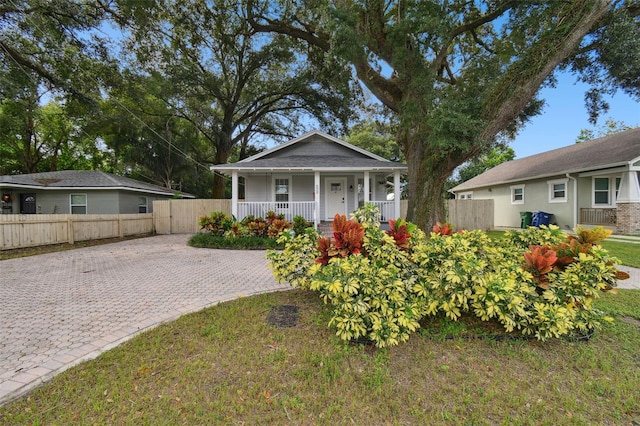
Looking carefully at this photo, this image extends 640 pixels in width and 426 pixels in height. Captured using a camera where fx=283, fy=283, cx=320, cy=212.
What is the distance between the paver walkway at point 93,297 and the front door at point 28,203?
9358mm

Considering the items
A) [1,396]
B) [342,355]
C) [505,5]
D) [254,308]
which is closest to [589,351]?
[342,355]

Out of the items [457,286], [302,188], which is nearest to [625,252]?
[457,286]

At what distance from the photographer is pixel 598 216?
1305cm

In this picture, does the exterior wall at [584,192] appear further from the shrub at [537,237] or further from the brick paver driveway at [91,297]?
the brick paver driveway at [91,297]

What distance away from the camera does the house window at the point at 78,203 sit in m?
15.1

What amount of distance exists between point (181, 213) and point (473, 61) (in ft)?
51.7

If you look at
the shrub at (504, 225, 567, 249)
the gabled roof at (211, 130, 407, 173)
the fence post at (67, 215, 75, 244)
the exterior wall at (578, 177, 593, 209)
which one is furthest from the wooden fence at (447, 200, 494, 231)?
the fence post at (67, 215, 75, 244)

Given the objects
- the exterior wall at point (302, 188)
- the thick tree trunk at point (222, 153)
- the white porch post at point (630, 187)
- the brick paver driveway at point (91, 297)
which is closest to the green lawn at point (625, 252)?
the white porch post at point (630, 187)

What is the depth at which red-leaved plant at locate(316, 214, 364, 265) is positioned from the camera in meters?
3.59

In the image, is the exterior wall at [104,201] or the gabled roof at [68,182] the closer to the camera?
the gabled roof at [68,182]

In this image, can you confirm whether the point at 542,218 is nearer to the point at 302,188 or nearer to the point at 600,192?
the point at 600,192

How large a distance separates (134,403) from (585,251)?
458cm

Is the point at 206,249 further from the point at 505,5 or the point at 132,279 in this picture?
the point at 505,5

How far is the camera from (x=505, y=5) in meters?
9.38
